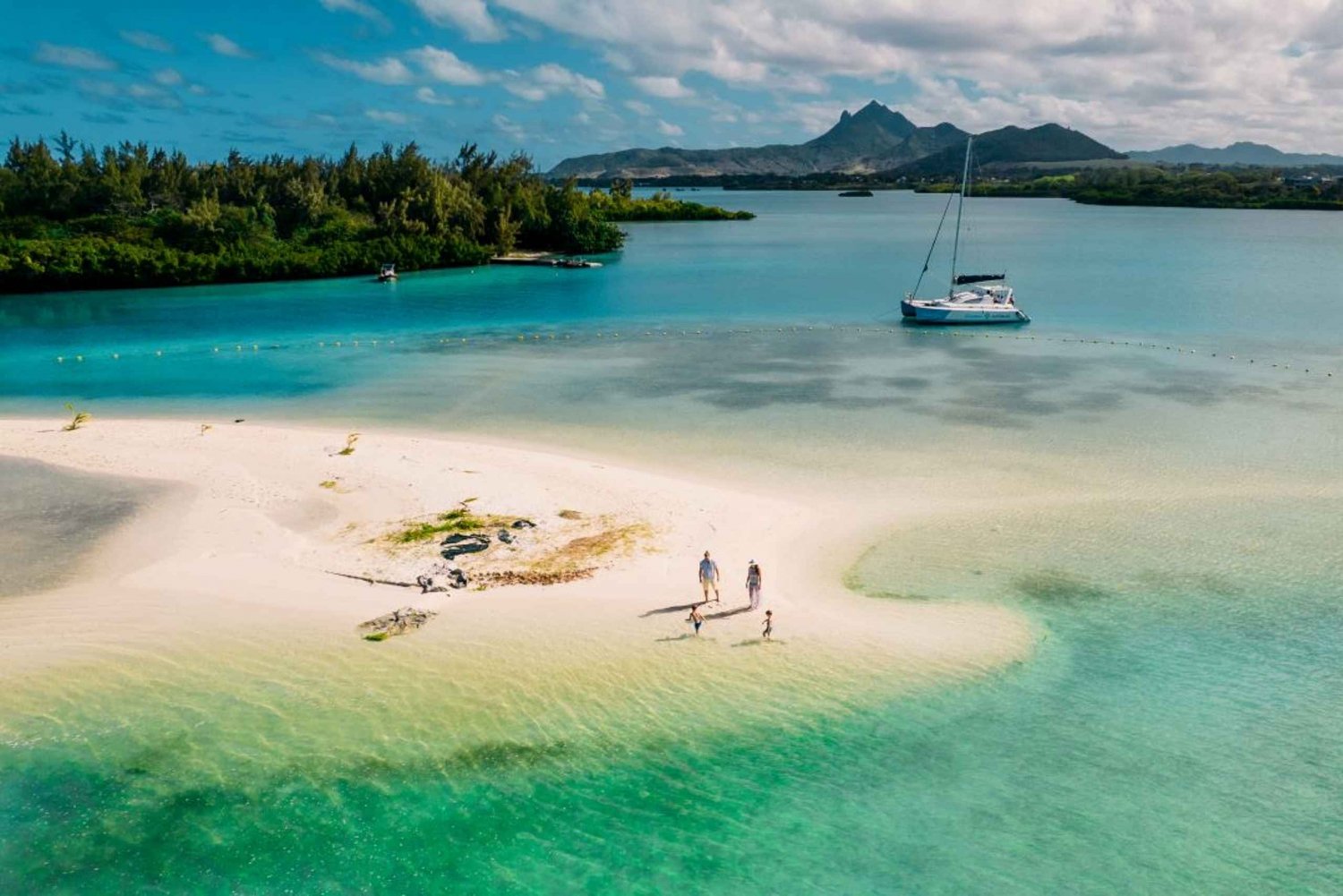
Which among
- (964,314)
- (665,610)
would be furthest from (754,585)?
(964,314)

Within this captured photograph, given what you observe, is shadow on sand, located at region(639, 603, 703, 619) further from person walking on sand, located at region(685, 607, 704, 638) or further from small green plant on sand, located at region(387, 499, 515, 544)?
small green plant on sand, located at region(387, 499, 515, 544)

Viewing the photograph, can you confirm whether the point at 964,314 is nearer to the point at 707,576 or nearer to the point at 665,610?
the point at 707,576

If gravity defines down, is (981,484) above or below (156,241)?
below

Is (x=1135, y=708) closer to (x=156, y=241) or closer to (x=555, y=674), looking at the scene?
(x=555, y=674)

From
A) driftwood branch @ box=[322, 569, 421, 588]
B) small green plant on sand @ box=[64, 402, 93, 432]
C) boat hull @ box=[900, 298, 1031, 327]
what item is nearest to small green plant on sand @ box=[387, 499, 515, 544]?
driftwood branch @ box=[322, 569, 421, 588]

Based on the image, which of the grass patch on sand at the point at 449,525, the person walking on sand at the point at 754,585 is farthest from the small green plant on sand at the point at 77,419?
the person walking on sand at the point at 754,585

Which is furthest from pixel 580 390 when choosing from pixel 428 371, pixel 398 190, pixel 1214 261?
pixel 1214 261

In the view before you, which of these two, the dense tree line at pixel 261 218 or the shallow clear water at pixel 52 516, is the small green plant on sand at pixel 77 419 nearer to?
the shallow clear water at pixel 52 516
